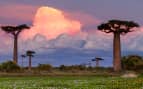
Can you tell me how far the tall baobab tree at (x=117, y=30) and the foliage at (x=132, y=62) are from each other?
10.1 ft

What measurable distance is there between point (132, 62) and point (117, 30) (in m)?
7.79

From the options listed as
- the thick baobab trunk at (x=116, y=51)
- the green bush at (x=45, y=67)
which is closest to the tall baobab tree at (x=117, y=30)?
the thick baobab trunk at (x=116, y=51)

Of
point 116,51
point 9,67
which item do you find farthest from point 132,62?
point 9,67

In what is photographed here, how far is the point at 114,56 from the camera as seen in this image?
3841 inches

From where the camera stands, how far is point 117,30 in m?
96.8

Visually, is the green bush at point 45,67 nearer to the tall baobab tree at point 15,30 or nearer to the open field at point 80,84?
the tall baobab tree at point 15,30

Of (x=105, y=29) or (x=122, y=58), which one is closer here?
(x=105, y=29)

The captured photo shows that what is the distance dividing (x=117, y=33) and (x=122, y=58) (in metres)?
8.75

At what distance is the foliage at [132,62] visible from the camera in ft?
307

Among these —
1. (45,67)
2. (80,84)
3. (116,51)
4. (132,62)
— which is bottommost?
(80,84)

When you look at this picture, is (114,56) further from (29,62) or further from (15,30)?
(29,62)

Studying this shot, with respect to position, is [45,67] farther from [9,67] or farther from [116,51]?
[116,51]

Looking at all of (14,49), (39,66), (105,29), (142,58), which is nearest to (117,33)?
(105,29)

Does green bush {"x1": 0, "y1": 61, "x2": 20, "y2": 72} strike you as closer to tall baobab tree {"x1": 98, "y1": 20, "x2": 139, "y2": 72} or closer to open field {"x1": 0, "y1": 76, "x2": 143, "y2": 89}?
tall baobab tree {"x1": 98, "y1": 20, "x2": 139, "y2": 72}
